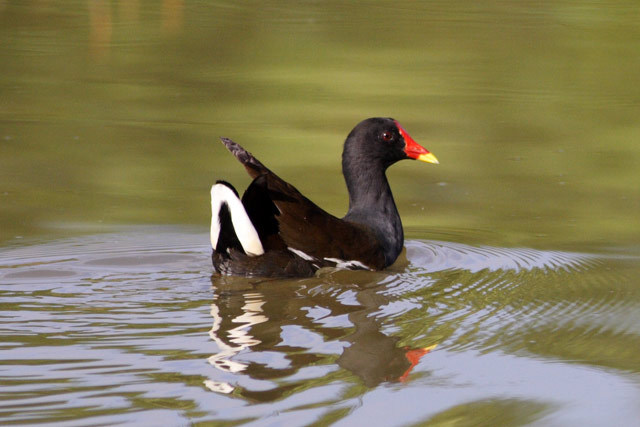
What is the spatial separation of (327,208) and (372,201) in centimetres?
60

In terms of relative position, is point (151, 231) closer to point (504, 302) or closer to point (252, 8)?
point (504, 302)

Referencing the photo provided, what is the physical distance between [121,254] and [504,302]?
1.93 metres

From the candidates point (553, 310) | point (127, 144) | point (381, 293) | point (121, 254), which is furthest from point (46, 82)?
point (553, 310)

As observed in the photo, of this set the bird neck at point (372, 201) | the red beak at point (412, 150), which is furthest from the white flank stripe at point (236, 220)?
the red beak at point (412, 150)

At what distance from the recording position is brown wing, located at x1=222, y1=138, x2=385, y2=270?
523cm

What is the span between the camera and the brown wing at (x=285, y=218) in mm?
5234

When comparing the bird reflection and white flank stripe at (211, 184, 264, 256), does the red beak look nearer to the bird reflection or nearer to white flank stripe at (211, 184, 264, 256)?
the bird reflection

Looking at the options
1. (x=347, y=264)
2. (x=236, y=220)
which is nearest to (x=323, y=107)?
(x=347, y=264)

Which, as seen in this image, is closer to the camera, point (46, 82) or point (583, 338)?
point (583, 338)

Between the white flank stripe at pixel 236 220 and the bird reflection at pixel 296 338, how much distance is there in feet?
0.56

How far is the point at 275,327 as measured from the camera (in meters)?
4.43

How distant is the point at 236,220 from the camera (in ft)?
16.4

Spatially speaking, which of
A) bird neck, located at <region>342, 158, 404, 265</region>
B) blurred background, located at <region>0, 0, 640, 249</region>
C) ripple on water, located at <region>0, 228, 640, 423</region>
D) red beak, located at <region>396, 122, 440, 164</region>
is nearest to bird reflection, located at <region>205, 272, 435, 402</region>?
ripple on water, located at <region>0, 228, 640, 423</region>

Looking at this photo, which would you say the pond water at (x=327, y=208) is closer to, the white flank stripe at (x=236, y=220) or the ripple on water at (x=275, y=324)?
the ripple on water at (x=275, y=324)
